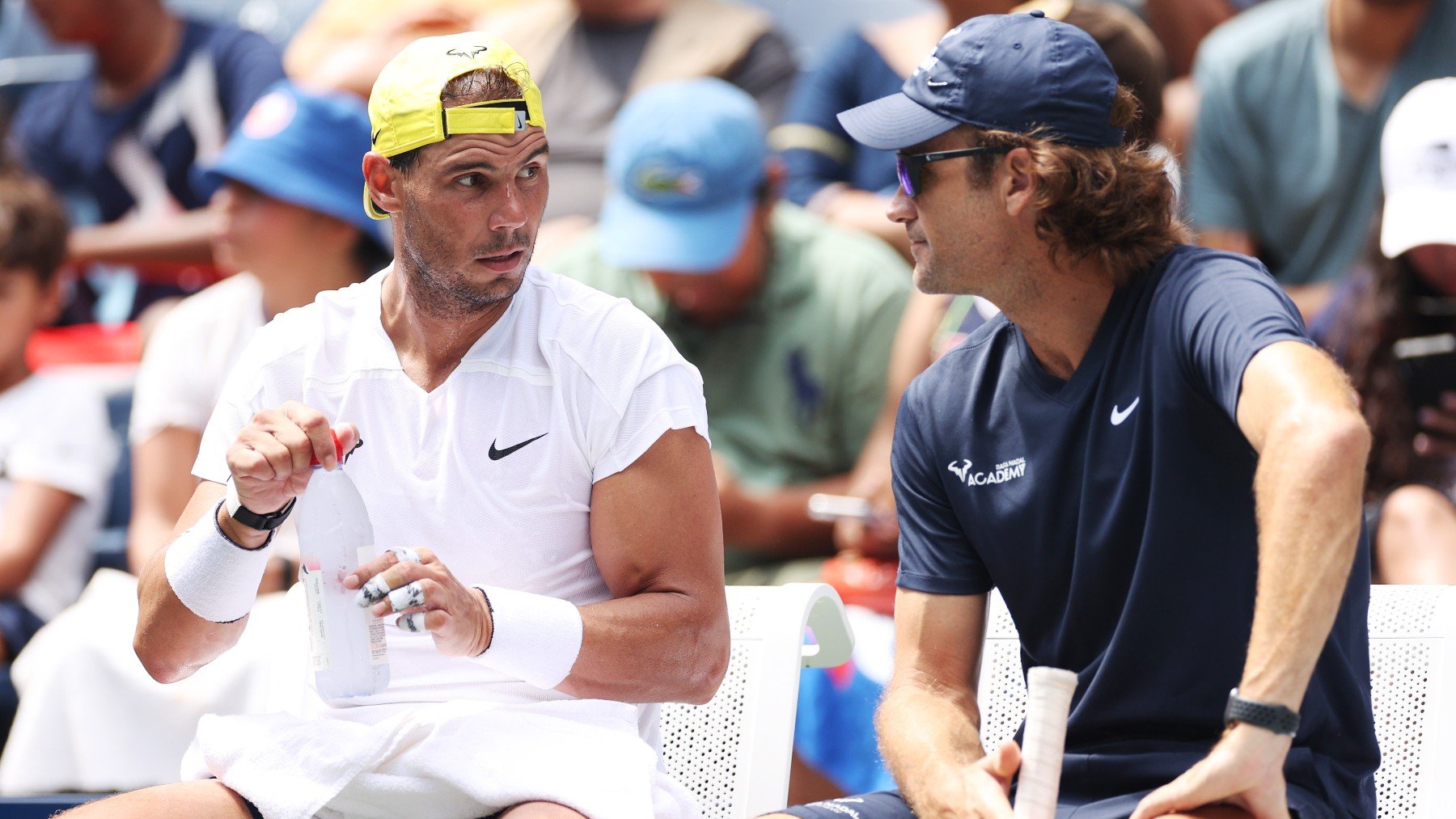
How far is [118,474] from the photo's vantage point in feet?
16.7

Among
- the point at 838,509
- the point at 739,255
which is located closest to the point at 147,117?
the point at 739,255

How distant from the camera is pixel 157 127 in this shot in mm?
6047

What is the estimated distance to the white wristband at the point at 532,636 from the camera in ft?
7.80

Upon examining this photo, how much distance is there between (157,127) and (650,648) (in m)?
4.23

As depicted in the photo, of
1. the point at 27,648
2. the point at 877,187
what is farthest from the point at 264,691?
the point at 877,187

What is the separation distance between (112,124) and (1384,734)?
4888mm

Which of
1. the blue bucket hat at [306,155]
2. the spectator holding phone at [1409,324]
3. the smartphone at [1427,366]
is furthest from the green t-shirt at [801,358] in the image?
the smartphone at [1427,366]

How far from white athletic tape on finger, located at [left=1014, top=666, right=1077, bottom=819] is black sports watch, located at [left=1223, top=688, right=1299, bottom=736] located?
202 millimetres

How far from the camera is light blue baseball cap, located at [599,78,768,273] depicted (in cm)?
467

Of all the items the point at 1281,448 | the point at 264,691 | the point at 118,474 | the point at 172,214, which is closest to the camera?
the point at 1281,448

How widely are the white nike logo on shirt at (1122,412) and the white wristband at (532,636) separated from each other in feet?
2.65

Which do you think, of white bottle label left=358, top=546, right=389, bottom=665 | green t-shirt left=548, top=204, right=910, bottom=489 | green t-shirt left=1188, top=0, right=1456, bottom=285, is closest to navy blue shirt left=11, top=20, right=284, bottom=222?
green t-shirt left=548, top=204, right=910, bottom=489

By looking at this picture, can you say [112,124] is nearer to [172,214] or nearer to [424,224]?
[172,214]

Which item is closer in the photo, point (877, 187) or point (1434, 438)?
point (1434, 438)
